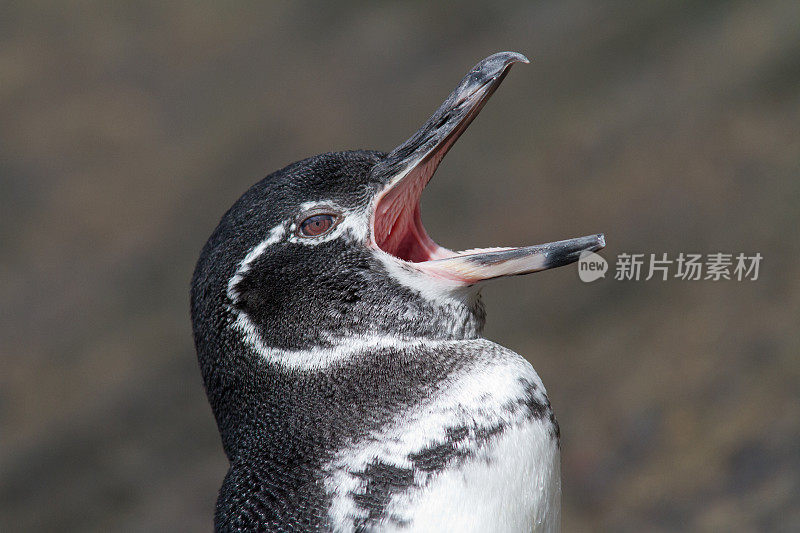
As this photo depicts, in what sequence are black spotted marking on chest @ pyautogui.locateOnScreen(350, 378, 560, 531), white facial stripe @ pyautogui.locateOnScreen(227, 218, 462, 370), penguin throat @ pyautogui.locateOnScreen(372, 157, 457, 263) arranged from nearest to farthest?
black spotted marking on chest @ pyautogui.locateOnScreen(350, 378, 560, 531) < white facial stripe @ pyautogui.locateOnScreen(227, 218, 462, 370) < penguin throat @ pyautogui.locateOnScreen(372, 157, 457, 263)

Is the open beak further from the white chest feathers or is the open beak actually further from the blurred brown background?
the blurred brown background

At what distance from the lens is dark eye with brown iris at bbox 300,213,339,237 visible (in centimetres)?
124

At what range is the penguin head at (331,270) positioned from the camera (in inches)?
47.5

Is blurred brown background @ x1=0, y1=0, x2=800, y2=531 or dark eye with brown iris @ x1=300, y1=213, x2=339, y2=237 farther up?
blurred brown background @ x1=0, y1=0, x2=800, y2=531

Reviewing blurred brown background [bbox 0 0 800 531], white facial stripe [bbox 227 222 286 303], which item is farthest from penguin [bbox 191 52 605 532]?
blurred brown background [bbox 0 0 800 531]

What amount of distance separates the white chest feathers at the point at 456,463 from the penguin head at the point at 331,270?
12cm

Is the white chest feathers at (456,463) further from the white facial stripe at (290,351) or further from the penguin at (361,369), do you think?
the white facial stripe at (290,351)

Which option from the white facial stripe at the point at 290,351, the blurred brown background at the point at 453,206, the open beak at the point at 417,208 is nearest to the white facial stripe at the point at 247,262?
the white facial stripe at the point at 290,351

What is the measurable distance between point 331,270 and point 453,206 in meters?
2.14

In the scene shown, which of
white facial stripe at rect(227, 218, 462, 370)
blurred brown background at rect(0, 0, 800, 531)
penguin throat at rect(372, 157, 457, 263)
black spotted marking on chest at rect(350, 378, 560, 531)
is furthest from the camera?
blurred brown background at rect(0, 0, 800, 531)

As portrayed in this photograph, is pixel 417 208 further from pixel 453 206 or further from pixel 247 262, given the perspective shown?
pixel 453 206

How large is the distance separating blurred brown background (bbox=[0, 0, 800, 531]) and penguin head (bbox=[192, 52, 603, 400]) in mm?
1618

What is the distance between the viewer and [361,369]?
3.93 ft

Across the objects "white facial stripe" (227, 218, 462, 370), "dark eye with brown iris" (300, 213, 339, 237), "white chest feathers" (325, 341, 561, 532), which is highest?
"dark eye with brown iris" (300, 213, 339, 237)
